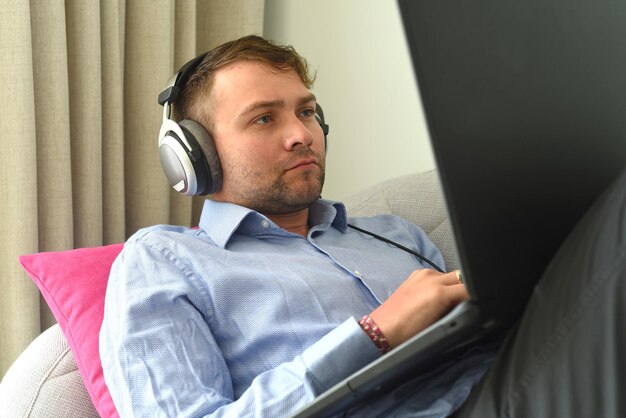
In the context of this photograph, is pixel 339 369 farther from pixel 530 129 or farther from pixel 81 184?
pixel 81 184

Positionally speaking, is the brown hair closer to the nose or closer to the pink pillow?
the nose

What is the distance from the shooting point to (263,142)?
137 cm

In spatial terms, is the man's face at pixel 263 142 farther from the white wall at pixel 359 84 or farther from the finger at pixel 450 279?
the white wall at pixel 359 84

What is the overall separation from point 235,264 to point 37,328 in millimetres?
693

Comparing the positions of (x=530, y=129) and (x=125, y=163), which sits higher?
(x=125, y=163)

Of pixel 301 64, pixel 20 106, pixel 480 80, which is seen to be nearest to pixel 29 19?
pixel 20 106

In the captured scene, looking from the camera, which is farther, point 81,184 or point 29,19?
point 81,184

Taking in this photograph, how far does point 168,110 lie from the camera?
138cm

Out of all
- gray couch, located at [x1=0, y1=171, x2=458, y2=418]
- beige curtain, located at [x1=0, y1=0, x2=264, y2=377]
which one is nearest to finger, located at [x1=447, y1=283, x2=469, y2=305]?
gray couch, located at [x1=0, y1=171, x2=458, y2=418]

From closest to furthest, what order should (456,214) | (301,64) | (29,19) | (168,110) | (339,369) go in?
(456,214)
(339,369)
(168,110)
(301,64)
(29,19)

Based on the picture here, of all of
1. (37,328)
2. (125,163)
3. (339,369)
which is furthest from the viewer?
(125,163)

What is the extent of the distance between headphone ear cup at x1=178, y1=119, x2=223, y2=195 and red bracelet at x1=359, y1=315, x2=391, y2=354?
477mm

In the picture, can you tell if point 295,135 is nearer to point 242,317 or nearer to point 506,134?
point 242,317

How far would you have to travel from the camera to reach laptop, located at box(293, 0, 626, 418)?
689 mm
